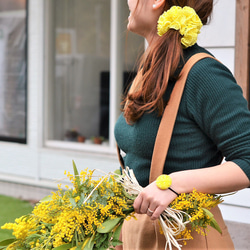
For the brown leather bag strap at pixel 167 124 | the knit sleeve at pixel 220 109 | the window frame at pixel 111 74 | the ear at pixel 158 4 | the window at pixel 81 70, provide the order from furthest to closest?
the window at pixel 81 70 < the window frame at pixel 111 74 < the ear at pixel 158 4 < the brown leather bag strap at pixel 167 124 < the knit sleeve at pixel 220 109

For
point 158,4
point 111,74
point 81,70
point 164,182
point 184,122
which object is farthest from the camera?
point 81,70

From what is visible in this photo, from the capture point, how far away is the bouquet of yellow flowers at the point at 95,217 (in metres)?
1.39

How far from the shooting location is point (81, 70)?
268 inches

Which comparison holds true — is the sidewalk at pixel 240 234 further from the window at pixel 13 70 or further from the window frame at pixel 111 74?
the window at pixel 13 70

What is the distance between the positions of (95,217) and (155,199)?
8.8 inches

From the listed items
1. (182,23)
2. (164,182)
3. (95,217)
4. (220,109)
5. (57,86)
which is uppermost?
(182,23)

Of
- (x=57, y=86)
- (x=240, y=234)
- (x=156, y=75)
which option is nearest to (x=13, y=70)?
(x=57, y=86)

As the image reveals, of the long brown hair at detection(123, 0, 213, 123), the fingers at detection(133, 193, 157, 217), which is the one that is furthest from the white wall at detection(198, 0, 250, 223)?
the fingers at detection(133, 193, 157, 217)

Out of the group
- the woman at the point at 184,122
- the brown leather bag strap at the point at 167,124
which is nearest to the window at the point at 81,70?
the woman at the point at 184,122

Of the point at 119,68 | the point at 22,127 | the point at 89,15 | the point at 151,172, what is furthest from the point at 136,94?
the point at 89,15

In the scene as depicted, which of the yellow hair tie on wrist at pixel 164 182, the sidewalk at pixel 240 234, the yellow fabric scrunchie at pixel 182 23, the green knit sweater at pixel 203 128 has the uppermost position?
the yellow fabric scrunchie at pixel 182 23

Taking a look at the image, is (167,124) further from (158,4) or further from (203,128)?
(158,4)

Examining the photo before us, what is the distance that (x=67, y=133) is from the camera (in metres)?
6.41

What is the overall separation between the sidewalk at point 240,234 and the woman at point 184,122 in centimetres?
228
